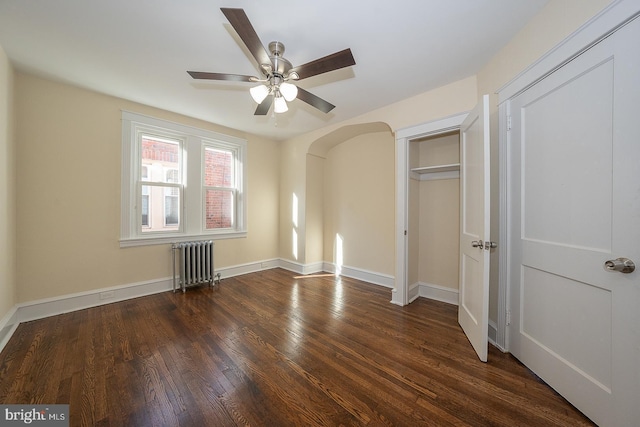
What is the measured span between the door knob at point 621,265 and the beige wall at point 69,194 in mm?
4519

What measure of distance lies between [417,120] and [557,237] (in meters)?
1.87

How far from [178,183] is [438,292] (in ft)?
14.0

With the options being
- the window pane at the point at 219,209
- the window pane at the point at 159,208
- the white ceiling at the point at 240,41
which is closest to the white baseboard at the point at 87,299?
the window pane at the point at 159,208

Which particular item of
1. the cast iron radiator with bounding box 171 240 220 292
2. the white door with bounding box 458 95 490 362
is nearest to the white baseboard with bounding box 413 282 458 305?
the white door with bounding box 458 95 490 362

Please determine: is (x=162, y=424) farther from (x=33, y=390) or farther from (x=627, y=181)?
(x=627, y=181)

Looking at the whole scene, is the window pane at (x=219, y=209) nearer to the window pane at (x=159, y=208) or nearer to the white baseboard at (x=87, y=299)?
the window pane at (x=159, y=208)

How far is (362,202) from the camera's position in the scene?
13.0 ft

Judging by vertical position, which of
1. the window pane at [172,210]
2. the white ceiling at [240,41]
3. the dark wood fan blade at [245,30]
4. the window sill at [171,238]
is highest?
the white ceiling at [240,41]

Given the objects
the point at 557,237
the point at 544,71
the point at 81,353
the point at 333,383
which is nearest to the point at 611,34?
the point at 544,71

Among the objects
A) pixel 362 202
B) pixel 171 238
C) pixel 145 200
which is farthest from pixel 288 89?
pixel 171 238

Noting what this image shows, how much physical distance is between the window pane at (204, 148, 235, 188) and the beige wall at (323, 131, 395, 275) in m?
1.87

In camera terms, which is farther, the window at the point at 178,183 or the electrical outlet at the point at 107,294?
the window at the point at 178,183

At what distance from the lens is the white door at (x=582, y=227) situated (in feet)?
3.73

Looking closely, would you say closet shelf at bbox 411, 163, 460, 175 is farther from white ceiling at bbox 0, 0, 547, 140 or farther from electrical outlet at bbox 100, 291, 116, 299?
electrical outlet at bbox 100, 291, 116, 299
